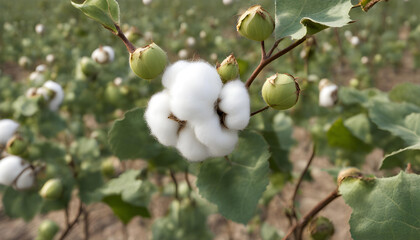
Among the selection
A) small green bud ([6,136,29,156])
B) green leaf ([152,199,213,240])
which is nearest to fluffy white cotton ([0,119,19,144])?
small green bud ([6,136,29,156])

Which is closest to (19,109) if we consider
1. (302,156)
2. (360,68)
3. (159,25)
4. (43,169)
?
(43,169)

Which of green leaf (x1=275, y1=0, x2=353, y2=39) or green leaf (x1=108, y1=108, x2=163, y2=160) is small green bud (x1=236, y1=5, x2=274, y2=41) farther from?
green leaf (x1=108, y1=108, x2=163, y2=160)

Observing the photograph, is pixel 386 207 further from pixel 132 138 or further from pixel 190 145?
pixel 132 138

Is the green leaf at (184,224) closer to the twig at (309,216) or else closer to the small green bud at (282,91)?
the twig at (309,216)

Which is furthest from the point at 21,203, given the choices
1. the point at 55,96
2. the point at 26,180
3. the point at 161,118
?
the point at 161,118

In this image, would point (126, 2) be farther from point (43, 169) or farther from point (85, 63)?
point (43, 169)

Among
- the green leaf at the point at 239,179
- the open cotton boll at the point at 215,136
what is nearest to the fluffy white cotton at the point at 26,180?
the green leaf at the point at 239,179
